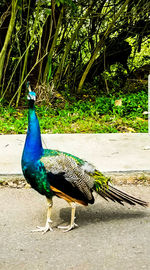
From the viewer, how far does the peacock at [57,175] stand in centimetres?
345

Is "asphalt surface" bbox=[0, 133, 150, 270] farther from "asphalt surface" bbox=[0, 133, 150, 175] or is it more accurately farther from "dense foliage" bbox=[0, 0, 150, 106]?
"dense foliage" bbox=[0, 0, 150, 106]

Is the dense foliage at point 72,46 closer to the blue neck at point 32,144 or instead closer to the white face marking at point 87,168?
the blue neck at point 32,144

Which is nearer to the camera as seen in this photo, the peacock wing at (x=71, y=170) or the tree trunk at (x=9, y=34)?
the peacock wing at (x=71, y=170)

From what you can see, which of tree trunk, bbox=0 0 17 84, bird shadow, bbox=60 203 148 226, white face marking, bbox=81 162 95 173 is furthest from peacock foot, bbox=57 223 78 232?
tree trunk, bbox=0 0 17 84

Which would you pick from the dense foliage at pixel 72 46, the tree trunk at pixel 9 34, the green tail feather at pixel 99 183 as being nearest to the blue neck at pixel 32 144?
the green tail feather at pixel 99 183

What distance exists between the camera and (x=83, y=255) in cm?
307

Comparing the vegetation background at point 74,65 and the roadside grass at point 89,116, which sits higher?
the vegetation background at point 74,65

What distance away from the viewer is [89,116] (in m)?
7.58

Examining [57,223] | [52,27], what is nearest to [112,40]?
[52,27]

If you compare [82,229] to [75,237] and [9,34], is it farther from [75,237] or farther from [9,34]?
[9,34]

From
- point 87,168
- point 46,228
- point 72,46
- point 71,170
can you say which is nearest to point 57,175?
point 71,170

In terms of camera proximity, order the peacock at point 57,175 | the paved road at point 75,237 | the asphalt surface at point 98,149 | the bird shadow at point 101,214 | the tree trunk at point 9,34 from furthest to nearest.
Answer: the tree trunk at point 9,34 → the asphalt surface at point 98,149 → the bird shadow at point 101,214 → the peacock at point 57,175 → the paved road at point 75,237

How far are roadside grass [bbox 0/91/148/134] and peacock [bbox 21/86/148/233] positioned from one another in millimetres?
2990

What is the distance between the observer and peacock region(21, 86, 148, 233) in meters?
3.45
